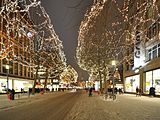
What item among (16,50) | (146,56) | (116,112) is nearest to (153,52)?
(146,56)

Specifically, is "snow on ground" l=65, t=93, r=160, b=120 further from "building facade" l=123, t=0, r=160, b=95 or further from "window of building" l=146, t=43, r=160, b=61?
"window of building" l=146, t=43, r=160, b=61

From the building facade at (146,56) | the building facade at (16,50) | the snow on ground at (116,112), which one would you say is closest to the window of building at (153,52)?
the building facade at (146,56)

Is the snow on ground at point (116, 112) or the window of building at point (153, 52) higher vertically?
the window of building at point (153, 52)

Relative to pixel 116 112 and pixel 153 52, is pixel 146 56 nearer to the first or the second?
Answer: pixel 153 52

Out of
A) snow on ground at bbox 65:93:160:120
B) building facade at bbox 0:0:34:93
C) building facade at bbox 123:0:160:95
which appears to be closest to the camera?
snow on ground at bbox 65:93:160:120

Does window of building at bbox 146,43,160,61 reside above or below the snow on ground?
above

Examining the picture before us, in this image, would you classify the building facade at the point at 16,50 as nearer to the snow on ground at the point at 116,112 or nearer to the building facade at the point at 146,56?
the building facade at the point at 146,56

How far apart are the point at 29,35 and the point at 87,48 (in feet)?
99.7

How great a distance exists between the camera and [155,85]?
47.0 m

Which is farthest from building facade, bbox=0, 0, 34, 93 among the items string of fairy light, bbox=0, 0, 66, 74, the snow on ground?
the snow on ground

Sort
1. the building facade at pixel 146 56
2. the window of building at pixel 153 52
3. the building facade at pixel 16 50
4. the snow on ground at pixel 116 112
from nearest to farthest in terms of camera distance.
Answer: the snow on ground at pixel 116 112
the building facade at pixel 146 56
the window of building at pixel 153 52
the building facade at pixel 16 50

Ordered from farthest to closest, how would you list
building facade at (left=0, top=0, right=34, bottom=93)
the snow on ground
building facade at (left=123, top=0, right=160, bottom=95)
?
building facade at (left=0, top=0, right=34, bottom=93), building facade at (left=123, top=0, right=160, bottom=95), the snow on ground

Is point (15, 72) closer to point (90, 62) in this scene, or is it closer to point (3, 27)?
point (3, 27)

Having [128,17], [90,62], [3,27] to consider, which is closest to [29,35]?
[3,27]
